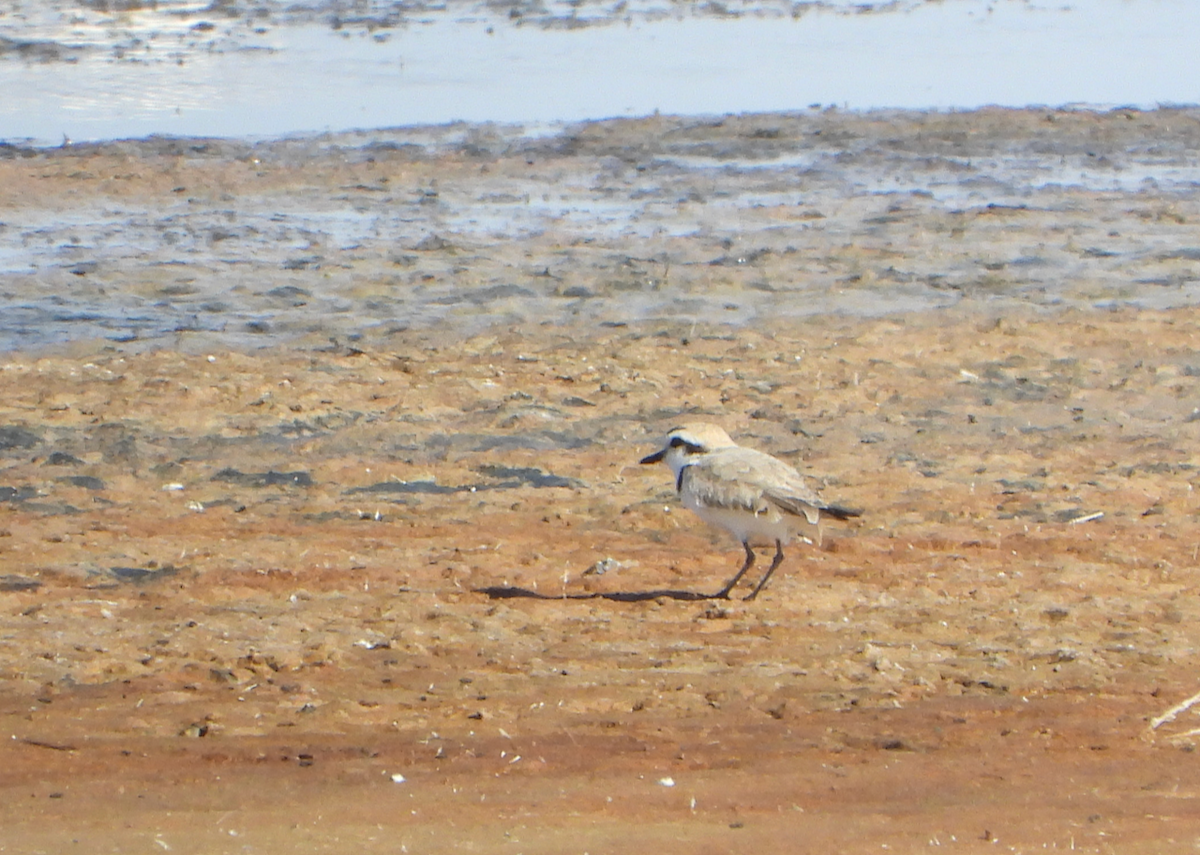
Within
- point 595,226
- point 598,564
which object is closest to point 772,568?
point 598,564

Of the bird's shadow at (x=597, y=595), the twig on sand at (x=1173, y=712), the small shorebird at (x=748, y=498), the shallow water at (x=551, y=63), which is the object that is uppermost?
the shallow water at (x=551, y=63)

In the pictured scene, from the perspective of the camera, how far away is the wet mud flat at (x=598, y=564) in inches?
217

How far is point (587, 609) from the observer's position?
7.49 meters

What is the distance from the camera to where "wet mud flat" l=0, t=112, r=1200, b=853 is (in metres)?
5.50

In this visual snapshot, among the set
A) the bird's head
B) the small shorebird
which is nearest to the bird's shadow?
the small shorebird

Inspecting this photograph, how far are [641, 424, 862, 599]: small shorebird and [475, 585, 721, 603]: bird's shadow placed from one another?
14cm

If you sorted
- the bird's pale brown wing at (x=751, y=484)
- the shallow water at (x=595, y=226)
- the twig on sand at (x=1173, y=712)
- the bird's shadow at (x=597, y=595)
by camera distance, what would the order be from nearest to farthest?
the twig on sand at (x=1173, y=712)
the bird's pale brown wing at (x=751, y=484)
the bird's shadow at (x=597, y=595)
the shallow water at (x=595, y=226)

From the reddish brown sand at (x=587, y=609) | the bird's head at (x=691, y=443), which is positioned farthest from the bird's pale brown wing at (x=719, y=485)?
the reddish brown sand at (x=587, y=609)

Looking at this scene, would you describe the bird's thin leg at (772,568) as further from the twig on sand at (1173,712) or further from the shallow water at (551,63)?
the shallow water at (551,63)

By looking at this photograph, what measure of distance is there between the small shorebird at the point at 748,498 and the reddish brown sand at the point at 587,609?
0.96 feet

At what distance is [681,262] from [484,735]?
949 centimetres

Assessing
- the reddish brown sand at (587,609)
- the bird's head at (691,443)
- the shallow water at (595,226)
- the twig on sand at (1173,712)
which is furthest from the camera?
the shallow water at (595,226)

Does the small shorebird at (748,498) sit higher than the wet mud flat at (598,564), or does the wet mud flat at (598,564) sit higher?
the small shorebird at (748,498)

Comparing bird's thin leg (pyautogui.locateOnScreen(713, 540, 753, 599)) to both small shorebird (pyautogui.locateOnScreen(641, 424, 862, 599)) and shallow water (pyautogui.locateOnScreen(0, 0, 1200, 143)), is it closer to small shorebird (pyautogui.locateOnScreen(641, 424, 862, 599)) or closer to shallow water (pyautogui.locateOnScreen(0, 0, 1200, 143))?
small shorebird (pyautogui.locateOnScreen(641, 424, 862, 599))
